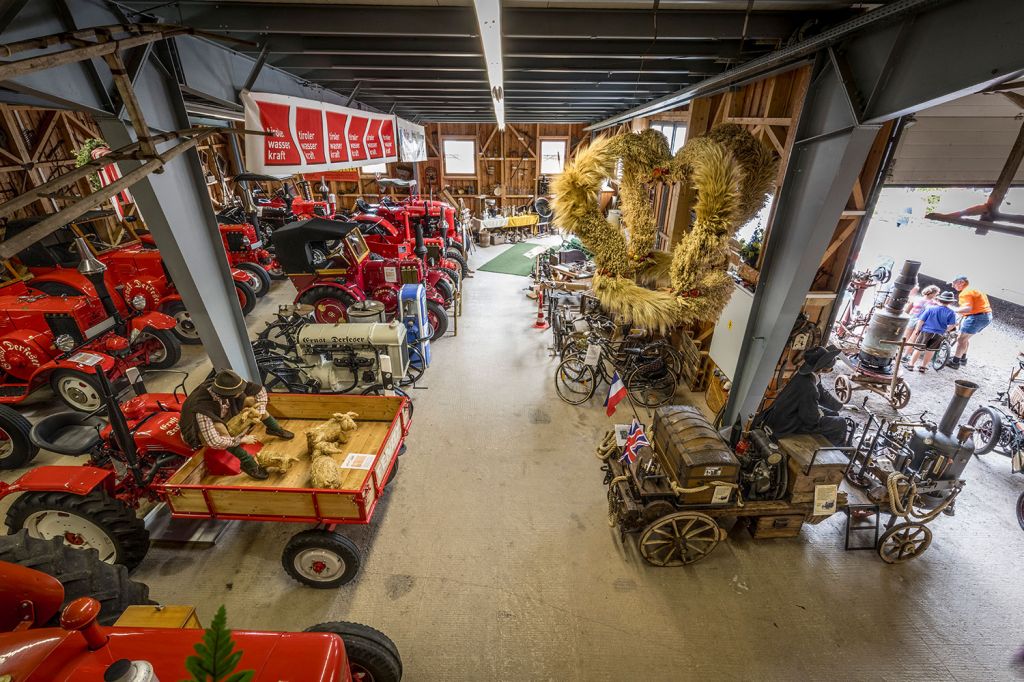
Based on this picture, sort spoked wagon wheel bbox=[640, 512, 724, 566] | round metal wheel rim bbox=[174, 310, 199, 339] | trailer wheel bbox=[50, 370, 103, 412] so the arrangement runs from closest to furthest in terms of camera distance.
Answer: spoked wagon wheel bbox=[640, 512, 724, 566], trailer wheel bbox=[50, 370, 103, 412], round metal wheel rim bbox=[174, 310, 199, 339]

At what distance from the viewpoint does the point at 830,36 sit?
9.48 feet

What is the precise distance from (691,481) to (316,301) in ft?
20.9

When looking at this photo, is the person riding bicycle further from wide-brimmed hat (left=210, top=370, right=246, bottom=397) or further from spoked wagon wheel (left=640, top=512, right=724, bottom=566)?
wide-brimmed hat (left=210, top=370, right=246, bottom=397)

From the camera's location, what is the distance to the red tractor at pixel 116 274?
628 centimetres

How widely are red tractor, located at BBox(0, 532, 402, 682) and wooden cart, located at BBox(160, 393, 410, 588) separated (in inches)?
27.5

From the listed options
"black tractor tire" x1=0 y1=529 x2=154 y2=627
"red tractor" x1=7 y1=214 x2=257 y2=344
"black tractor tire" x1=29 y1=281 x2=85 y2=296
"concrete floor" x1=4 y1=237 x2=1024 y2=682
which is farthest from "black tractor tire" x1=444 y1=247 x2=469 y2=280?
"black tractor tire" x1=0 y1=529 x2=154 y2=627

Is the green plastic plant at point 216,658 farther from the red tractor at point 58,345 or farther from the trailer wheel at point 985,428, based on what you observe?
the trailer wheel at point 985,428

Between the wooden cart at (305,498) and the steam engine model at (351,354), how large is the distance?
1231mm

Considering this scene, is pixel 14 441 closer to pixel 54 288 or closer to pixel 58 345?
pixel 58 345

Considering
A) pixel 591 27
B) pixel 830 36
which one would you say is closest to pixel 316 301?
pixel 591 27

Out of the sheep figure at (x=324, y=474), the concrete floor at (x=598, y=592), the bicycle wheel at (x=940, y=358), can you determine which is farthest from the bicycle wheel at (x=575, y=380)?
the bicycle wheel at (x=940, y=358)

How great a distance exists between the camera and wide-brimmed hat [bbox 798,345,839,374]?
3945 mm

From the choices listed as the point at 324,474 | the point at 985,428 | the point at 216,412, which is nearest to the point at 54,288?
the point at 216,412

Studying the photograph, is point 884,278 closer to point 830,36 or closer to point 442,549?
point 830,36
